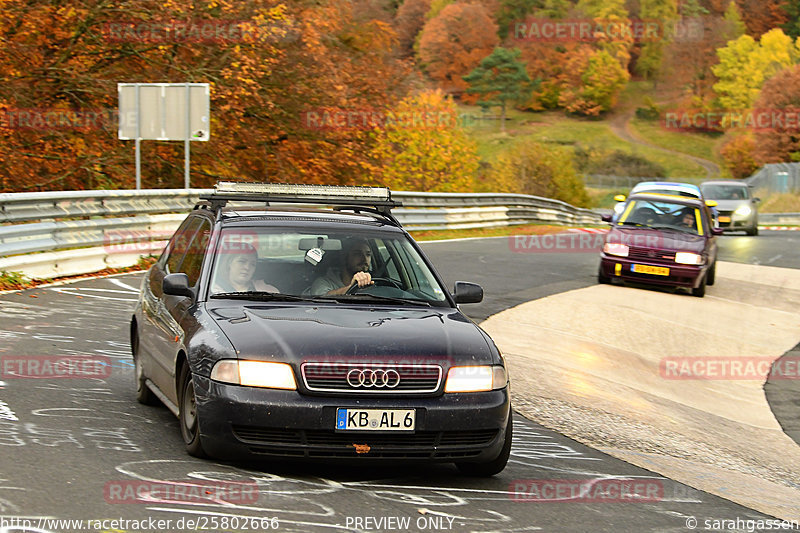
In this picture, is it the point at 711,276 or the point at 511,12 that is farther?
the point at 511,12

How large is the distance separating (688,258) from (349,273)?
1284 cm

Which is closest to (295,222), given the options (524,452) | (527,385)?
(524,452)

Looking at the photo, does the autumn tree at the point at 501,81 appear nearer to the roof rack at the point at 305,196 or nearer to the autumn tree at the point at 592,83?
the autumn tree at the point at 592,83

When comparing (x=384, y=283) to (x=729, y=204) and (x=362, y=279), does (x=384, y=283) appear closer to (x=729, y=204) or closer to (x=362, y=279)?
(x=362, y=279)

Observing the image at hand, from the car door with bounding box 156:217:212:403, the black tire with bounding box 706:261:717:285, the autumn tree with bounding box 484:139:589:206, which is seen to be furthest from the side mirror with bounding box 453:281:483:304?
the autumn tree with bounding box 484:139:589:206

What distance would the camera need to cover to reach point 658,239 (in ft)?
63.5

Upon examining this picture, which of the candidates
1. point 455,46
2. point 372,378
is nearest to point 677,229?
point 372,378

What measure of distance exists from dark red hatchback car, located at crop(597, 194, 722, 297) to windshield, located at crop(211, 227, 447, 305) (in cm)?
1235

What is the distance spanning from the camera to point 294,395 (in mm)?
5707

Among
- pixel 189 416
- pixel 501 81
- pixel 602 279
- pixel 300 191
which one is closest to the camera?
pixel 189 416

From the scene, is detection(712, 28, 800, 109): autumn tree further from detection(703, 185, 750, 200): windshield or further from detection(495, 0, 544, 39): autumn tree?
detection(703, 185, 750, 200): windshield

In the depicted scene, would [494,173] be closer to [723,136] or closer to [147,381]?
[147,381]

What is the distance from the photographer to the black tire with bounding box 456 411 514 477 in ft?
20.4

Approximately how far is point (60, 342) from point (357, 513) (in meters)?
5.70
